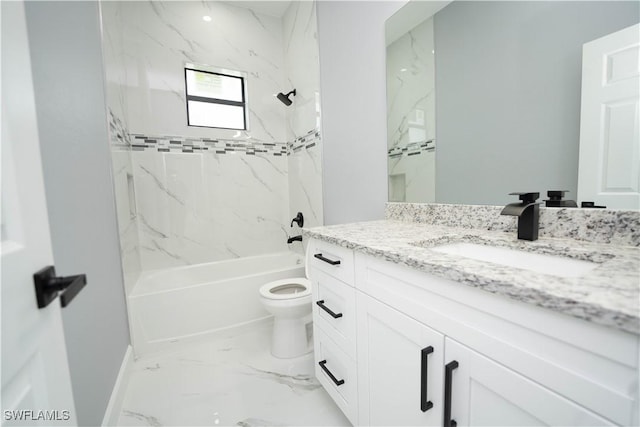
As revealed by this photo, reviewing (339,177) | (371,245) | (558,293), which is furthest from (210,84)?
(558,293)

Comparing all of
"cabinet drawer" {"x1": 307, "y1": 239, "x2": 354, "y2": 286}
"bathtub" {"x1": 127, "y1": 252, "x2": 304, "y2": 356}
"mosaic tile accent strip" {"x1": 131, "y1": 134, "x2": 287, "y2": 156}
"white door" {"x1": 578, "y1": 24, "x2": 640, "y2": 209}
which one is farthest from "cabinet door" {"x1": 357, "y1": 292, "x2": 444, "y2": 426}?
"mosaic tile accent strip" {"x1": 131, "y1": 134, "x2": 287, "y2": 156}

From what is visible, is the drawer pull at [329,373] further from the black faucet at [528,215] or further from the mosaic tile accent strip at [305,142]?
the mosaic tile accent strip at [305,142]

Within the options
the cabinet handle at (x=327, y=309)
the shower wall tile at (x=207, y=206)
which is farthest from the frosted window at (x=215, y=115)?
the cabinet handle at (x=327, y=309)

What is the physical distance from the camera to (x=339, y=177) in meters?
2.03

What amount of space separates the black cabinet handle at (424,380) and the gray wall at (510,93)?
72 centimetres

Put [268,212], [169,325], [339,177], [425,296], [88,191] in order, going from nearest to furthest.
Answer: [425,296], [88,191], [169,325], [339,177], [268,212]

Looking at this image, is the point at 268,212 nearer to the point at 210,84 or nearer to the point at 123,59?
the point at 210,84

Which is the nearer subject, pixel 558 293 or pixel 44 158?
pixel 558 293

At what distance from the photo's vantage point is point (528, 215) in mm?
879

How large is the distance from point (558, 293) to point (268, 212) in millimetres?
2670

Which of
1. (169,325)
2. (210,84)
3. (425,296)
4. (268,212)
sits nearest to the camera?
(425,296)

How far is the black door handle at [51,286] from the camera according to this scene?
48cm

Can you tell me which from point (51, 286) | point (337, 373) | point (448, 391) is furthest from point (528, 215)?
point (51, 286)

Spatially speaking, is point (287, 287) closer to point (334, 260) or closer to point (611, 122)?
point (334, 260)
